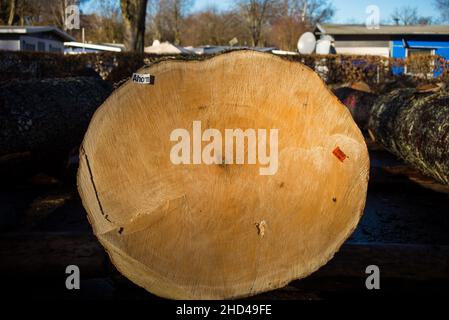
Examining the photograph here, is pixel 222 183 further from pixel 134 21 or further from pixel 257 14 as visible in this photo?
pixel 257 14

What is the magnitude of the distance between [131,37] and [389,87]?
936 centimetres

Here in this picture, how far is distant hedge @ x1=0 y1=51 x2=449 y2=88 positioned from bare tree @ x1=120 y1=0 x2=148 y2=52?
1.39 meters

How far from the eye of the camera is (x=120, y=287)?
2.77 metres

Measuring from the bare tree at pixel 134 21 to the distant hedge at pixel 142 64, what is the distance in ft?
4.57

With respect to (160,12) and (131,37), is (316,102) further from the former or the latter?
(160,12)

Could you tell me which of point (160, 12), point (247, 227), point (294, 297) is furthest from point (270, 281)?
point (160, 12)

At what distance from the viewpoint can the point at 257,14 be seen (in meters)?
54.2

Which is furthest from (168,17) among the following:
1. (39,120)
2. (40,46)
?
(39,120)

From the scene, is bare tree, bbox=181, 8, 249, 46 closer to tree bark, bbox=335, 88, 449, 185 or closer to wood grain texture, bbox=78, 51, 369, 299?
tree bark, bbox=335, 88, 449, 185

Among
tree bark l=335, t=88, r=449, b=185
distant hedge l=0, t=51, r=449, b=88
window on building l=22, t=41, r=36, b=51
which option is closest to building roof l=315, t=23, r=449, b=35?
distant hedge l=0, t=51, r=449, b=88

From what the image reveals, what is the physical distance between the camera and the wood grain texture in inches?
82.7

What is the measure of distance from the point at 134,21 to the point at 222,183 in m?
15.3

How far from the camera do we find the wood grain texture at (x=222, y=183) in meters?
2.10
